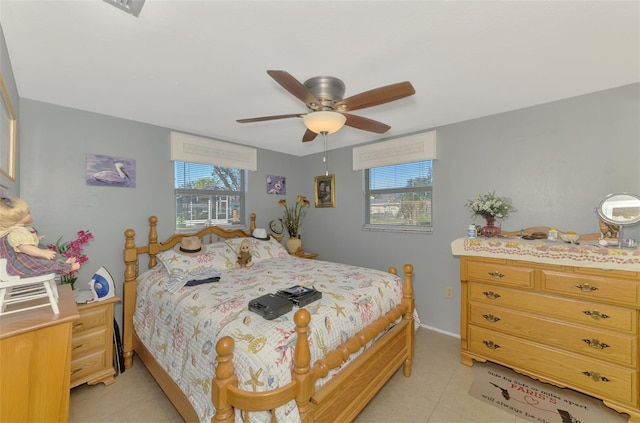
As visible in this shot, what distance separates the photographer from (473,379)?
2143 mm

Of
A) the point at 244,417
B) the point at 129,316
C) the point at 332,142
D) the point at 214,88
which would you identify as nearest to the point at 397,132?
the point at 332,142

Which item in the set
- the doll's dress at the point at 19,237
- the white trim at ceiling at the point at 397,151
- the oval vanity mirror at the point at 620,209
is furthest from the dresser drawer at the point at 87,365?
the oval vanity mirror at the point at 620,209

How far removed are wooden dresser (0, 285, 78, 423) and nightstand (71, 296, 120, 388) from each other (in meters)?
0.92

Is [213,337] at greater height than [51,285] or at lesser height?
lesser

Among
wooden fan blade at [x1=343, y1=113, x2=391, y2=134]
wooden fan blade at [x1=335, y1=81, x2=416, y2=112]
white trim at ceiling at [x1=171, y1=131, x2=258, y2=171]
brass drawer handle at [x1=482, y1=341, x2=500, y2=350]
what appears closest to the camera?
wooden fan blade at [x1=335, y1=81, x2=416, y2=112]

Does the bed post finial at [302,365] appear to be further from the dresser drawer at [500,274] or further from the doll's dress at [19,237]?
the dresser drawer at [500,274]

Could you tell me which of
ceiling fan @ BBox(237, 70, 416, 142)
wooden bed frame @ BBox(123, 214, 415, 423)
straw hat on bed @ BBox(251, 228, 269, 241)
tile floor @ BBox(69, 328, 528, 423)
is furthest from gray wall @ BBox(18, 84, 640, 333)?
ceiling fan @ BBox(237, 70, 416, 142)

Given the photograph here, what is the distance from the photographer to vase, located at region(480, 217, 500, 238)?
2.41 meters

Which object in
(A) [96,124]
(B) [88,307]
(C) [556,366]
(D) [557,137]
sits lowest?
(C) [556,366]

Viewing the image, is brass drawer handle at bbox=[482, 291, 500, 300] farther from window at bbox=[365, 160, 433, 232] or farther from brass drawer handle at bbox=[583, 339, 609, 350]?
window at bbox=[365, 160, 433, 232]

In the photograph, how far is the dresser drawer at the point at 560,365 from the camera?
1716 mm

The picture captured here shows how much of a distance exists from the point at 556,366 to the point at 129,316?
12.1 feet

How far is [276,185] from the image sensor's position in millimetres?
4016

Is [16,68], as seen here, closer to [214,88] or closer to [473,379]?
[214,88]
